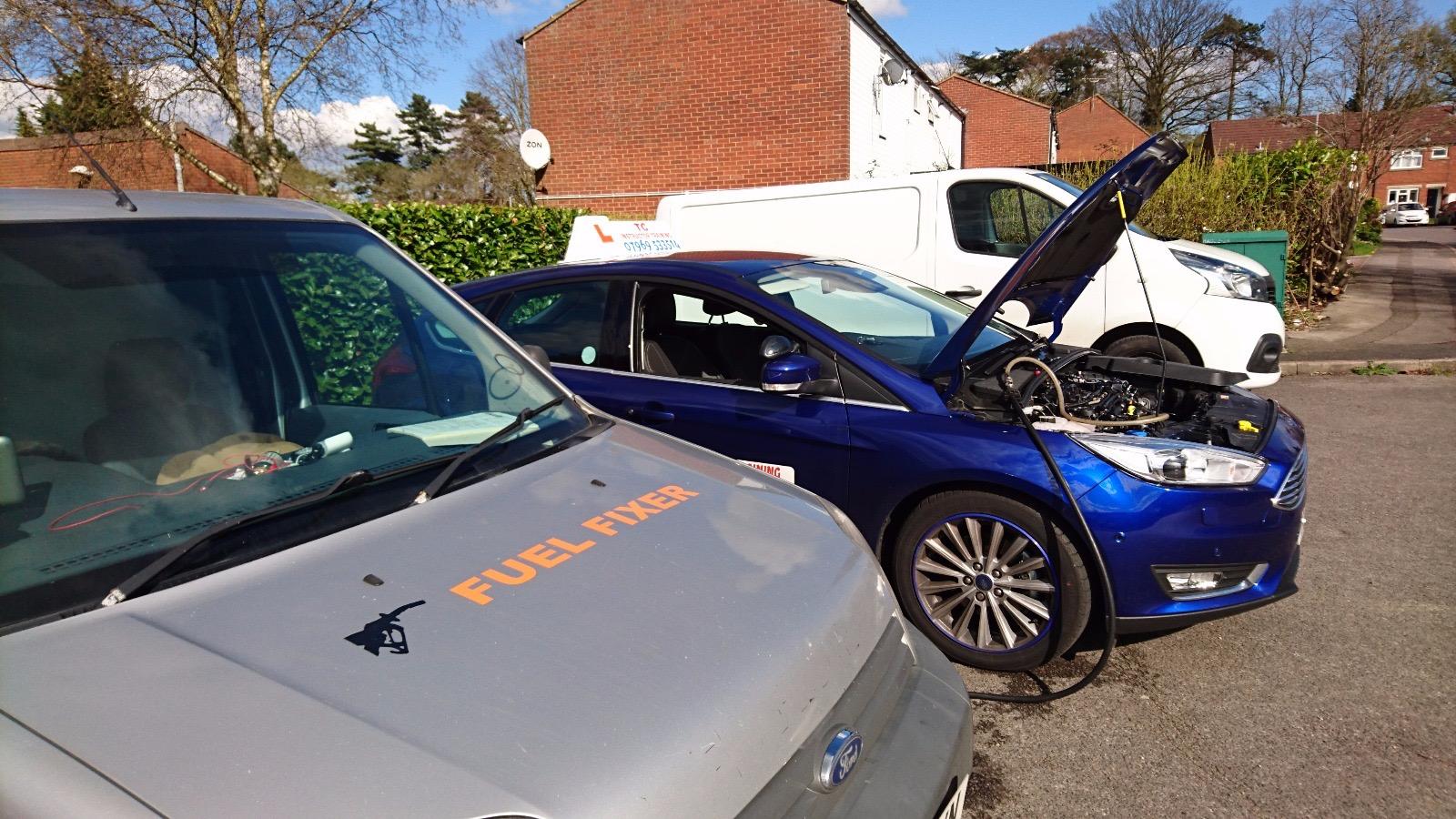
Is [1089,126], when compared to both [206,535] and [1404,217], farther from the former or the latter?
[206,535]

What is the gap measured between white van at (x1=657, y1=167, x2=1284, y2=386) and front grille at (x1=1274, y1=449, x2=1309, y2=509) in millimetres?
3321

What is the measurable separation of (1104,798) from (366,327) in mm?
2764

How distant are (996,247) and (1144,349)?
1.47 meters

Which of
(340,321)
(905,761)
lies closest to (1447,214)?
(905,761)

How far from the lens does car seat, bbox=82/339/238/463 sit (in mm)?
1915

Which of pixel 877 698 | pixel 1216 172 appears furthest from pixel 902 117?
pixel 877 698

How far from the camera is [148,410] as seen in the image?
1988 mm

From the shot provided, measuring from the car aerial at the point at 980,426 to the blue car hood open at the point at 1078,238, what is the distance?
11 millimetres

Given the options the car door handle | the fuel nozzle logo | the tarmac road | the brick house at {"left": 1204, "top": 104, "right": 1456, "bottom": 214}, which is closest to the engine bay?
the tarmac road

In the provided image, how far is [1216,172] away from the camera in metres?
12.3

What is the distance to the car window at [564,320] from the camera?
4453mm

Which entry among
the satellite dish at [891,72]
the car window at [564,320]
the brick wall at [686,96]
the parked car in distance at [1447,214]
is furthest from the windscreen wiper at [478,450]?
the parked car in distance at [1447,214]

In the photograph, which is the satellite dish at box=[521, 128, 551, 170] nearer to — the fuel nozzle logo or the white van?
the white van

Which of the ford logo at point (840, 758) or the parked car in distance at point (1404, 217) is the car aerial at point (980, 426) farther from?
the parked car in distance at point (1404, 217)
